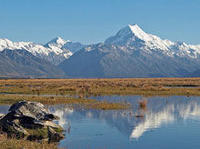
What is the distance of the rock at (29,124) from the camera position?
29.4 m

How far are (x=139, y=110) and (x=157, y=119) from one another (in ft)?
22.8

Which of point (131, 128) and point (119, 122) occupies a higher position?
point (119, 122)

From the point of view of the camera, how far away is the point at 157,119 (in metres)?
39.0

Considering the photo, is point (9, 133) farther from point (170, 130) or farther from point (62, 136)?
point (170, 130)

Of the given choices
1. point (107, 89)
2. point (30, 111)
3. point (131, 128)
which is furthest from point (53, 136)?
point (107, 89)

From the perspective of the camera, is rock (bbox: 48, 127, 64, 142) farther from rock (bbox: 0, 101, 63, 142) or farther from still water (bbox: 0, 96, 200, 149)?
still water (bbox: 0, 96, 200, 149)

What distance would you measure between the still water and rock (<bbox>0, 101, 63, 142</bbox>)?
1.46 metres

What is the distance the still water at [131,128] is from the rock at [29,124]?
57.3 inches

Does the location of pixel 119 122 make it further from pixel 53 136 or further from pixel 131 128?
pixel 53 136

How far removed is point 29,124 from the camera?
101ft

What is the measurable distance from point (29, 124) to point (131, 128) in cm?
899

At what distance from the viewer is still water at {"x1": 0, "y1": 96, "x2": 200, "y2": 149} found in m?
27.8

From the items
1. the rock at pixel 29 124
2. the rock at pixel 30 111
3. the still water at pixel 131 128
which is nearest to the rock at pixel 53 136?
the rock at pixel 29 124

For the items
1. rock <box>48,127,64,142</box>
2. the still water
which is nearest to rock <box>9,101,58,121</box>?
rock <box>48,127,64,142</box>
